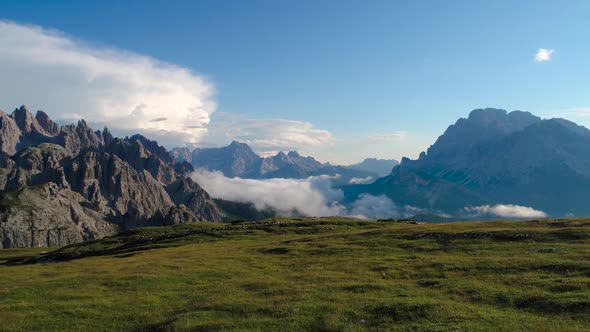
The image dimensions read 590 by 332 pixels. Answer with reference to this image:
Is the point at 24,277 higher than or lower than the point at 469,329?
lower

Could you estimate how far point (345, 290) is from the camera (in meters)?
37.0

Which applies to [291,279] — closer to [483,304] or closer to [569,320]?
[483,304]

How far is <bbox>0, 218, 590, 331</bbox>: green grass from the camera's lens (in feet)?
94.7

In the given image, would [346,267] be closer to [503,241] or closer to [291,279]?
[291,279]

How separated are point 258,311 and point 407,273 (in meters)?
18.7

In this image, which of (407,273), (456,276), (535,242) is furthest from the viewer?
(535,242)

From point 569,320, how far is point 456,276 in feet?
44.1

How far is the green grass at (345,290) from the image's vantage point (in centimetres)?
2886

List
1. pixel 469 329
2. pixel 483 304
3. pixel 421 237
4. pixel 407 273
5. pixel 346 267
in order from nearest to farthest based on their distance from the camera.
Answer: pixel 469 329 < pixel 483 304 < pixel 407 273 < pixel 346 267 < pixel 421 237

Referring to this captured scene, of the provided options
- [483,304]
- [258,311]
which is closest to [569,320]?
[483,304]

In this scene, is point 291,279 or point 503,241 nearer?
point 291,279

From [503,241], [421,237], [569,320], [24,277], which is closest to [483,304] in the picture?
[569,320]

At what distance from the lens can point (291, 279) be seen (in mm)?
43344

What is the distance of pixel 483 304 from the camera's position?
31.2m
